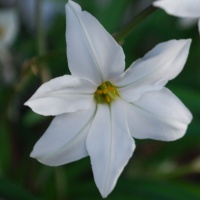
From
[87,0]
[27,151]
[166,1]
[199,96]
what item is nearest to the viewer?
[166,1]

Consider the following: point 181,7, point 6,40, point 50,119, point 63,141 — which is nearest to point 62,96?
point 63,141

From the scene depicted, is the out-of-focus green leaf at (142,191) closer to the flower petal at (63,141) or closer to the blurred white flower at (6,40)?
the flower petal at (63,141)

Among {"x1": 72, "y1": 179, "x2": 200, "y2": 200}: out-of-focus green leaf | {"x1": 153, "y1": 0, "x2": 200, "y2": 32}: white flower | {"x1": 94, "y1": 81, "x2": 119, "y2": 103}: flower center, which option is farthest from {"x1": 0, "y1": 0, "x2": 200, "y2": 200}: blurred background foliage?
{"x1": 153, "y1": 0, "x2": 200, "y2": 32}: white flower

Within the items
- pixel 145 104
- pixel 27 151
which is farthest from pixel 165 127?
pixel 27 151

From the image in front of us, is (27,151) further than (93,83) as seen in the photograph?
Yes

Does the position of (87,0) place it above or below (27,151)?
above

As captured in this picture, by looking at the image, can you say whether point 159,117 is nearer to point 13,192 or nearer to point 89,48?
point 89,48

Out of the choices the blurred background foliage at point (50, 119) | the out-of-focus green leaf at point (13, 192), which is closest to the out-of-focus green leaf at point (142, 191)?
the blurred background foliage at point (50, 119)

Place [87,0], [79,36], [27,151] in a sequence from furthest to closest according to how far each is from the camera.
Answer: [87,0], [27,151], [79,36]

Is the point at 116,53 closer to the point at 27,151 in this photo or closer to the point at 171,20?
the point at 27,151
